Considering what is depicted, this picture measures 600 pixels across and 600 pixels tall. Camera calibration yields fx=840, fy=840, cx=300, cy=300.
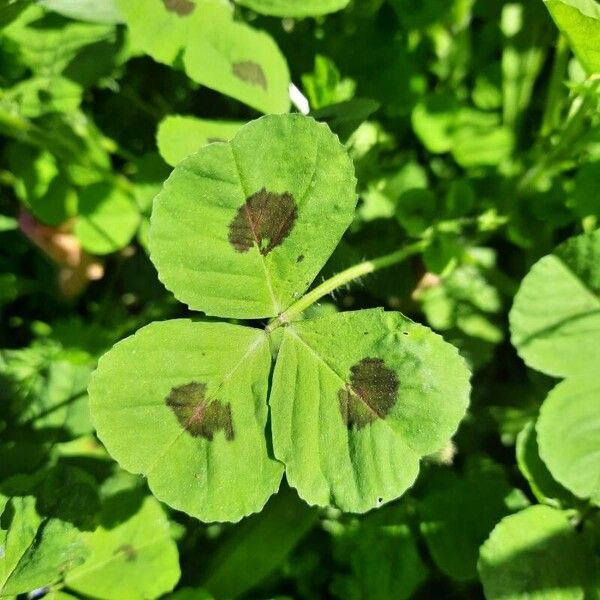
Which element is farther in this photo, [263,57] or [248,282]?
[263,57]

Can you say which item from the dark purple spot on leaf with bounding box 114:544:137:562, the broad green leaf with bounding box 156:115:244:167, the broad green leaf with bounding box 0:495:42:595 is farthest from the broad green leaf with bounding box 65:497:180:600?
the broad green leaf with bounding box 156:115:244:167

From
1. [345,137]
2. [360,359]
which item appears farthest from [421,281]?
[360,359]

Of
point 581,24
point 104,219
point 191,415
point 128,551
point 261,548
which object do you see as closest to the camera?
point 581,24

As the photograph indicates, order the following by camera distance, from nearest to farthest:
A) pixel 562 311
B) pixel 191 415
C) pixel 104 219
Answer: pixel 191 415, pixel 562 311, pixel 104 219

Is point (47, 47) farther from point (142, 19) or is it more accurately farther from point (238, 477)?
point (238, 477)

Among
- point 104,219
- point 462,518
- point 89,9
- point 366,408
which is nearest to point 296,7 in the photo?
point 89,9

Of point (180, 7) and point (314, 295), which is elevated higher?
point (180, 7)

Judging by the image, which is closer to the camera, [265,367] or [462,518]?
[265,367]

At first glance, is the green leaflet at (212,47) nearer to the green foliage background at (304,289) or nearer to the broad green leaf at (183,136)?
the green foliage background at (304,289)

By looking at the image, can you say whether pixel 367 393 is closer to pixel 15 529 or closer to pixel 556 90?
pixel 15 529
